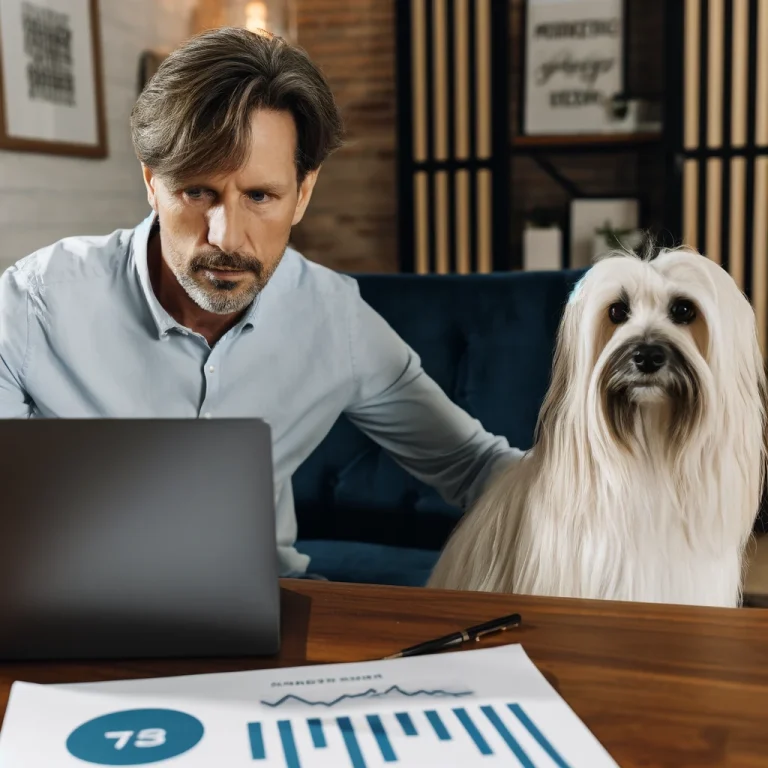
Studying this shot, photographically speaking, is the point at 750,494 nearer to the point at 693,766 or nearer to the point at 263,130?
the point at 693,766

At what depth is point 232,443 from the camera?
2.52 feet

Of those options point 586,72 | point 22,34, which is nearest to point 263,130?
point 22,34

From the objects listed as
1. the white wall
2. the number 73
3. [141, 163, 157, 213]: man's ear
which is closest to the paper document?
the number 73

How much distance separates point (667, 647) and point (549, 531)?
1.65ft

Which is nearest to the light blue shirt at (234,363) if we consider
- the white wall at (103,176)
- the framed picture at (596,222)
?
the white wall at (103,176)

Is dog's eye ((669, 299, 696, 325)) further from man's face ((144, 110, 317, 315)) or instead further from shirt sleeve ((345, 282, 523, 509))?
man's face ((144, 110, 317, 315))

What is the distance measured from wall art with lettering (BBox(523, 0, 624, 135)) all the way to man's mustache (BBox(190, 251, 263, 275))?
3.01 meters

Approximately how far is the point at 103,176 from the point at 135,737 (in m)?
3.09

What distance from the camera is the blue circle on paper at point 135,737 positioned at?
25.0 inches

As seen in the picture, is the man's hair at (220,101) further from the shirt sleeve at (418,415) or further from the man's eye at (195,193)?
the shirt sleeve at (418,415)

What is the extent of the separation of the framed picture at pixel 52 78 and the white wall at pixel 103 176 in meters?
0.07

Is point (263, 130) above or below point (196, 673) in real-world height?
above

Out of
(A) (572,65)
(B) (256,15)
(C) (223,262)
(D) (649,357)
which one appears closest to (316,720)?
(D) (649,357)

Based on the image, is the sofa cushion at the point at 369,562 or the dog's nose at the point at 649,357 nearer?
the dog's nose at the point at 649,357
